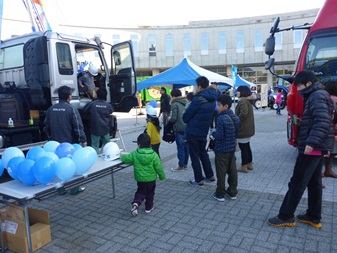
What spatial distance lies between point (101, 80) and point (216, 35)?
3171 cm

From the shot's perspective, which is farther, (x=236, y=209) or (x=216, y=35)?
(x=216, y=35)

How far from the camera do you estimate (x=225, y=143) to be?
13.7ft

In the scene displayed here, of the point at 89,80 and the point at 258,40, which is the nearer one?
the point at 89,80

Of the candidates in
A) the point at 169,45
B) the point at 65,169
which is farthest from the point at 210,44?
the point at 65,169

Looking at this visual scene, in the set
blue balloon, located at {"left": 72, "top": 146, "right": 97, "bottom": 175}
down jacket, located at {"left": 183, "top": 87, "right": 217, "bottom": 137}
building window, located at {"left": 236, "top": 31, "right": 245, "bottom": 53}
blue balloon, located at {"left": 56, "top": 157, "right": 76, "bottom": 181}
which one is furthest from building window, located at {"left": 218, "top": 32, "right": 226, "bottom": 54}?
blue balloon, located at {"left": 56, "top": 157, "right": 76, "bottom": 181}

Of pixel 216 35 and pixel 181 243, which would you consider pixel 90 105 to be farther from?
pixel 216 35

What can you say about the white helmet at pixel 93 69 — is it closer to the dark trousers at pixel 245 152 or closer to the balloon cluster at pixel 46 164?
the balloon cluster at pixel 46 164

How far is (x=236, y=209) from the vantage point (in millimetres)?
4027

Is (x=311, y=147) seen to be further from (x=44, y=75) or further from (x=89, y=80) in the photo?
(x=89, y=80)

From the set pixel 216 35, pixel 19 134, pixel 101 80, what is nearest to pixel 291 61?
pixel 216 35

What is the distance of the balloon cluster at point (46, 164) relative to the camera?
115 inches

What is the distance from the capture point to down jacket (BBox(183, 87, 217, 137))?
4.70m

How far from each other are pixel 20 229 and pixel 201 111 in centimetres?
301

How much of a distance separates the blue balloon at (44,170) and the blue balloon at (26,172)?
0.26 feet
